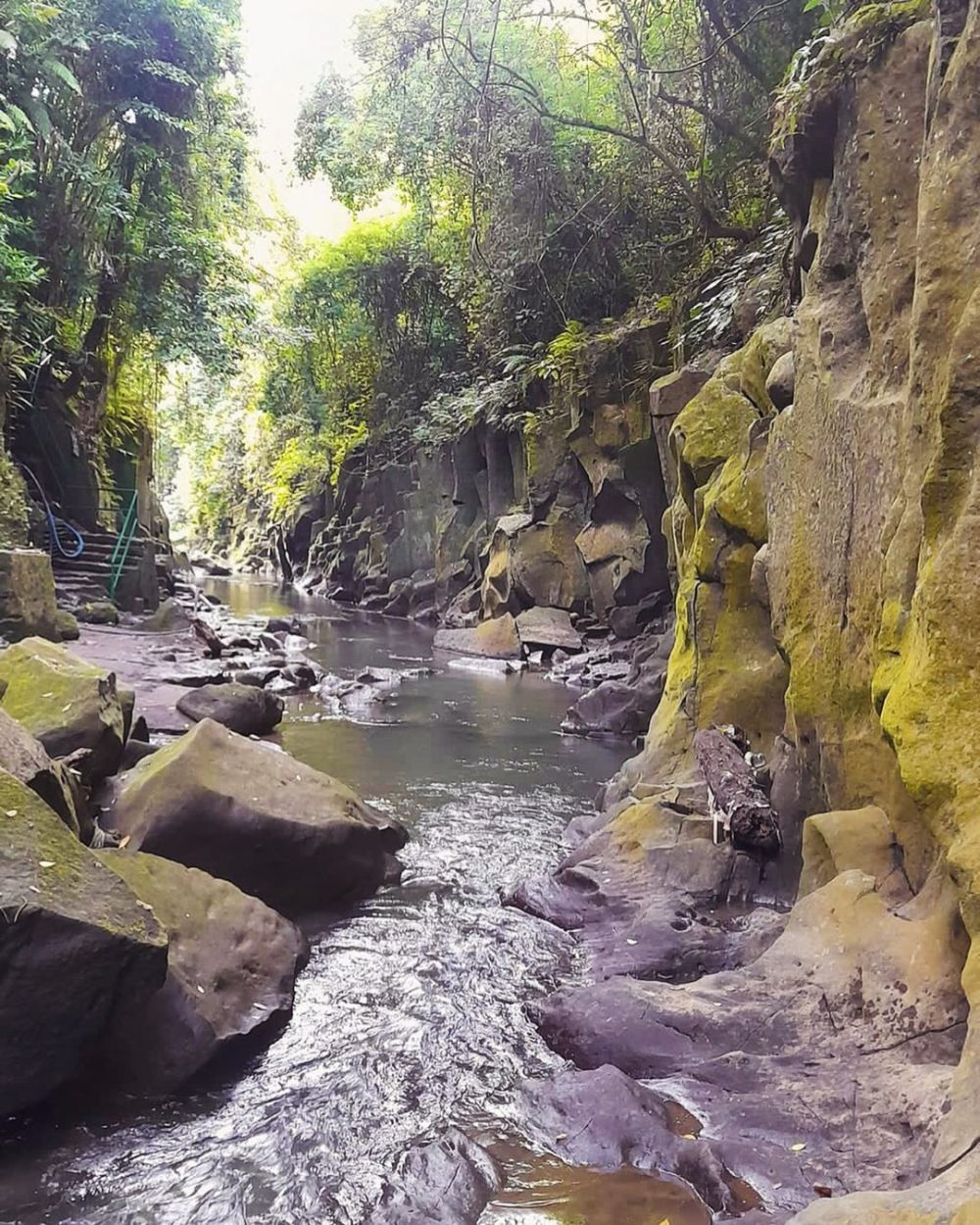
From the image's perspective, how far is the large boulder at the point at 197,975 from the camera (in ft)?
12.2

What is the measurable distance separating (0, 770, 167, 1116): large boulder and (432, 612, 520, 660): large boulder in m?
14.1

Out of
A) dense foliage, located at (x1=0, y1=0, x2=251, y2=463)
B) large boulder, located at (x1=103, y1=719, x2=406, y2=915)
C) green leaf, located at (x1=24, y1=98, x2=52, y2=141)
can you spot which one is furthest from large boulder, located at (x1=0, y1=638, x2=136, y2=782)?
green leaf, located at (x1=24, y1=98, x2=52, y2=141)

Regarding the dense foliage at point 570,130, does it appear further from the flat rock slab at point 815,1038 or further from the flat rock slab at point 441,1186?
the flat rock slab at point 441,1186

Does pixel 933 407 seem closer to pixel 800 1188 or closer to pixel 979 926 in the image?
pixel 979 926

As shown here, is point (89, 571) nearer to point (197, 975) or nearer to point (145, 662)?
point (145, 662)

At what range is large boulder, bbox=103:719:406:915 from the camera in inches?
216

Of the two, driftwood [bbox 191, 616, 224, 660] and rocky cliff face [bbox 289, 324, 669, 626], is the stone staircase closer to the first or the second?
driftwood [bbox 191, 616, 224, 660]

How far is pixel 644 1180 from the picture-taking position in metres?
3.14

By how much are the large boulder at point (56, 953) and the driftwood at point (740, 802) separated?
357 centimetres

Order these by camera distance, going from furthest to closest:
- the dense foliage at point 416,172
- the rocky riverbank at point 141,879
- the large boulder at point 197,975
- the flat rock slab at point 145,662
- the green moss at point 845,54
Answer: the dense foliage at point 416,172
the flat rock slab at point 145,662
the green moss at point 845,54
the large boulder at point 197,975
the rocky riverbank at point 141,879

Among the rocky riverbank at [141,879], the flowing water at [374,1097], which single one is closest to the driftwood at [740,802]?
the flowing water at [374,1097]

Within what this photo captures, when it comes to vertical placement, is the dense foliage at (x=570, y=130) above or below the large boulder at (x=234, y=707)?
above

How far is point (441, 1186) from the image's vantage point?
125 inches

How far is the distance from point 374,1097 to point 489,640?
14.7 m
